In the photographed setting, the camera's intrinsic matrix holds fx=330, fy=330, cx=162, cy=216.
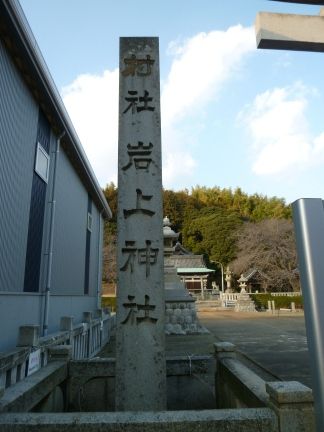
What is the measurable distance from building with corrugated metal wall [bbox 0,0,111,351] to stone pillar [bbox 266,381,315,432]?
5.33 m

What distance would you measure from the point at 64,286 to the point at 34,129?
16.0 ft

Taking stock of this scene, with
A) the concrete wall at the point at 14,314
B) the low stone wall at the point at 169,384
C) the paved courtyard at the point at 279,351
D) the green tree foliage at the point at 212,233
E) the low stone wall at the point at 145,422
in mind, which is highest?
the green tree foliage at the point at 212,233

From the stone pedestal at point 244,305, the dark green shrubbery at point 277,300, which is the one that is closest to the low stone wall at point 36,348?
the stone pedestal at point 244,305

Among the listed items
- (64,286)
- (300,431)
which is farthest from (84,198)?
(300,431)

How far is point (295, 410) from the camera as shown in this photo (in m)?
2.24

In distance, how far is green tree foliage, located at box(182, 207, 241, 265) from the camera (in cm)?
4578

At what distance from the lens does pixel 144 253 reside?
353 centimetres

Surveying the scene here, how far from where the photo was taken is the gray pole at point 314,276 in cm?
173

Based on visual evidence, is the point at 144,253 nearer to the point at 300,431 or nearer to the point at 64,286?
the point at 300,431

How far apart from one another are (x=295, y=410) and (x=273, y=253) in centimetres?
3613

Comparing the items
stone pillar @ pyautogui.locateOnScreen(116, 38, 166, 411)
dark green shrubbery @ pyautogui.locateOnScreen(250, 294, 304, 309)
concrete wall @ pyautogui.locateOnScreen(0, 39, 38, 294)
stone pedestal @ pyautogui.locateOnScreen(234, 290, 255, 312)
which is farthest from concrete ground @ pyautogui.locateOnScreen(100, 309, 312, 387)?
dark green shrubbery @ pyautogui.locateOnScreen(250, 294, 304, 309)

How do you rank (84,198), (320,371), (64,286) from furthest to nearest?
1. (84,198)
2. (64,286)
3. (320,371)

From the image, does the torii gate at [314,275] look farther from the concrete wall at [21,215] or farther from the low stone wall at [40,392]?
the concrete wall at [21,215]

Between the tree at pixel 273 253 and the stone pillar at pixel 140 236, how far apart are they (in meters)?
34.3
